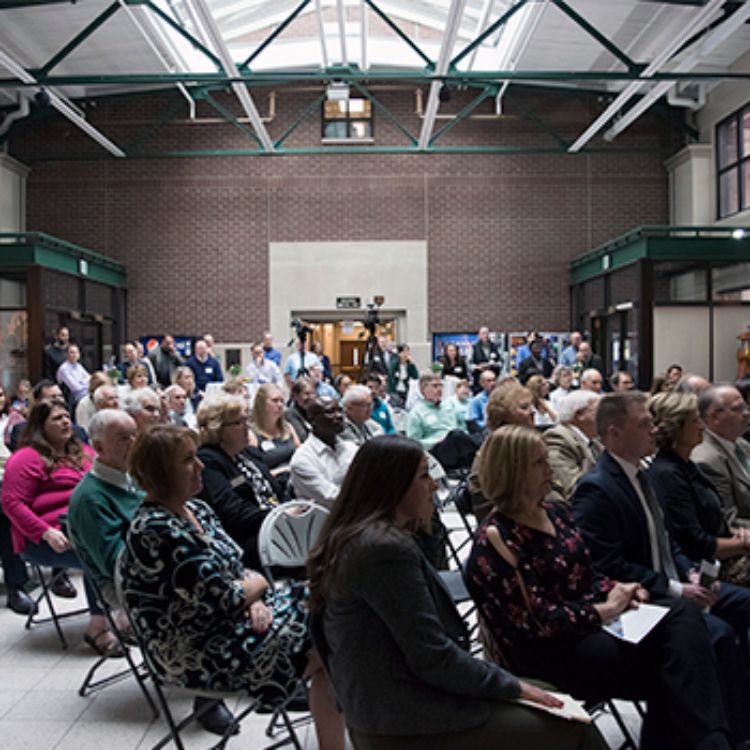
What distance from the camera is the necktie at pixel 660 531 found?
2.97 metres

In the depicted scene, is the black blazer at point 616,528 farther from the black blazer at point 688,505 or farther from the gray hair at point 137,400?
the gray hair at point 137,400

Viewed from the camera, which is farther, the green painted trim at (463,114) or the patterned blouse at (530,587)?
the green painted trim at (463,114)

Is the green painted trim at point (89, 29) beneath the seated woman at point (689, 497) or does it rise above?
above

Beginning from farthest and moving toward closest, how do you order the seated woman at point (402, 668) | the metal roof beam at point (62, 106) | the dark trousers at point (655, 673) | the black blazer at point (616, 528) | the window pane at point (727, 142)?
the window pane at point (727, 142), the metal roof beam at point (62, 106), the black blazer at point (616, 528), the dark trousers at point (655, 673), the seated woman at point (402, 668)

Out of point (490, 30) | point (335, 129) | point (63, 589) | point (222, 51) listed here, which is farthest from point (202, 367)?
point (63, 589)

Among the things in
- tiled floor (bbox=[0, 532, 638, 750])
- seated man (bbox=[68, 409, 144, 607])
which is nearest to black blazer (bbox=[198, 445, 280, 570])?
seated man (bbox=[68, 409, 144, 607])

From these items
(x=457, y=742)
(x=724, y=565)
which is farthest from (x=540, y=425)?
(x=457, y=742)

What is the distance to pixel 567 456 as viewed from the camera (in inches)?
160

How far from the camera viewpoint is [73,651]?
4152 millimetres

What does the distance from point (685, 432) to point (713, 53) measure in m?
12.7

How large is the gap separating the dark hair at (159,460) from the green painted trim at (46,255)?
A: 1128 cm

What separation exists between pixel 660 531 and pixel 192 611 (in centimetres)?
164

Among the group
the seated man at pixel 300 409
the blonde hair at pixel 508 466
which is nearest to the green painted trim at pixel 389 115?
the seated man at pixel 300 409

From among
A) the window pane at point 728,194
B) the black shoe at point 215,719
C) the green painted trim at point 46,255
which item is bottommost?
the black shoe at point 215,719
